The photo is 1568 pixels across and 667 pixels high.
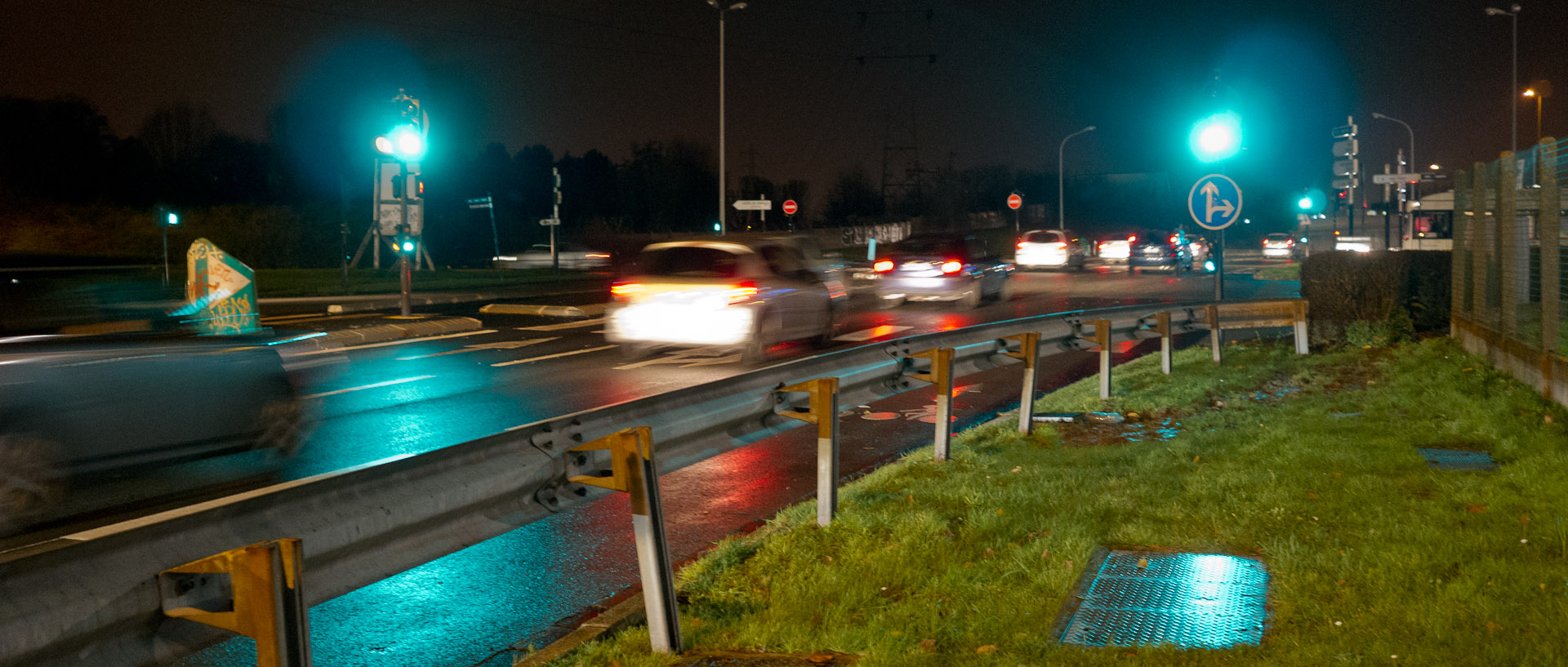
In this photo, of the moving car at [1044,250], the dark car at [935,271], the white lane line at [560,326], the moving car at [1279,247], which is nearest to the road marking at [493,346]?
the white lane line at [560,326]

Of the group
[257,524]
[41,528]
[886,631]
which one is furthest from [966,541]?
[41,528]

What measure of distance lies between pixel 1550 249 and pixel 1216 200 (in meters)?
5.86

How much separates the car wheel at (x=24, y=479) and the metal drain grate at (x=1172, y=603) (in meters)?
5.02

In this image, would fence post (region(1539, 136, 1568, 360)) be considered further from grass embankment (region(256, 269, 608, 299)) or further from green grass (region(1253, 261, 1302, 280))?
green grass (region(1253, 261, 1302, 280))

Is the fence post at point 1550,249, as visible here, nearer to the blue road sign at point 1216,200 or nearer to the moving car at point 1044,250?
the blue road sign at point 1216,200

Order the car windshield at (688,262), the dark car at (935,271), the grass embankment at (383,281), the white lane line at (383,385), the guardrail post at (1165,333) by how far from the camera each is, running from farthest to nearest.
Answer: the grass embankment at (383,281), the dark car at (935,271), the car windshield at (688,262), the white lane line at (383,385), the guardrail post at (1165,333)

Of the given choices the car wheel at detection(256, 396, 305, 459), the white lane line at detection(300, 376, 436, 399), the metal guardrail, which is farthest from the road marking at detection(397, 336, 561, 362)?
the metal guardrail

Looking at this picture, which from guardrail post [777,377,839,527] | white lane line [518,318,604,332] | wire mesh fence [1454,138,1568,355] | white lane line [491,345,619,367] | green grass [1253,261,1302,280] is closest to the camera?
guardrail post [777,377,839,527]

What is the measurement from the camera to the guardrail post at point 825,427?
578 cm

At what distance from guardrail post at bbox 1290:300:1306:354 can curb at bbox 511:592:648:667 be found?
35.7ft

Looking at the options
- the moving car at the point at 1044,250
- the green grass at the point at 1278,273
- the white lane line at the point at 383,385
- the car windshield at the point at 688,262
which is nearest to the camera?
the white lane line at the point at 383,385

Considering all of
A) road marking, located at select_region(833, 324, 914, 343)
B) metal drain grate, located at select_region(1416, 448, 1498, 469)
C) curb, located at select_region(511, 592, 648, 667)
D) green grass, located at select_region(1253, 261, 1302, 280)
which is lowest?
curb, located at select_region(511, 592, 648, 667)

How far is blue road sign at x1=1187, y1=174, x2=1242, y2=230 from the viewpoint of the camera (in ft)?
48.5

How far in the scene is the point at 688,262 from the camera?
1467 cm
